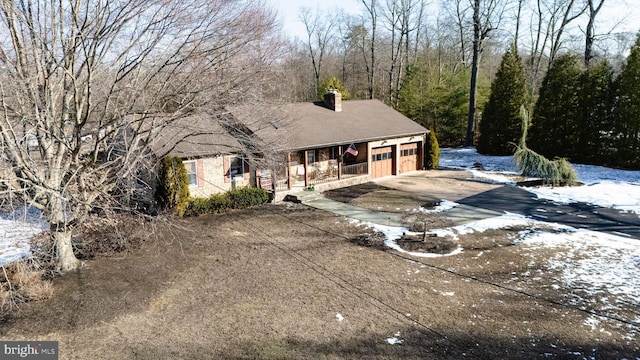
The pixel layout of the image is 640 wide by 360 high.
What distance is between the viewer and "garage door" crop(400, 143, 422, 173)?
2450 cm

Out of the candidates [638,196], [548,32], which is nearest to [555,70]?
[638,196]

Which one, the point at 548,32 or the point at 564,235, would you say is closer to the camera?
the point at 564,235

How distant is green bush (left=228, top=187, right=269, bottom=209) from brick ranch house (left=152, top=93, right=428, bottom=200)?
649 mm

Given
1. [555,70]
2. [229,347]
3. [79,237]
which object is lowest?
[229,347]

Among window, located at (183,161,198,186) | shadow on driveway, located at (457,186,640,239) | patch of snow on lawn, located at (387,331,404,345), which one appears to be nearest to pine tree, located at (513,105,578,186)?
shadow on driveway, located at (457,186,640,239)

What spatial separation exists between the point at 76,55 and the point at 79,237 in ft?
19.6

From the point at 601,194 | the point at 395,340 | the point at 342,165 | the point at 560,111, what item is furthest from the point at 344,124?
the point at 395,340

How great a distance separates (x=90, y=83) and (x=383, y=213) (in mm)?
11445

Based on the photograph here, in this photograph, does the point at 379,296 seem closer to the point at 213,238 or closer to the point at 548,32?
the point at 213,238

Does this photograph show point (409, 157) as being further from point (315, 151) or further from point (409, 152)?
point (315, 151)

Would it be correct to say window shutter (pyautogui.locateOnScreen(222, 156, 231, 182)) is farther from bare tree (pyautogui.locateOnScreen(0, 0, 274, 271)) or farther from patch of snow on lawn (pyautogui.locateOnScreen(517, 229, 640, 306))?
patch of snow on lawn (pyautogui.locateOnScreen(517, 229, 640, 306))

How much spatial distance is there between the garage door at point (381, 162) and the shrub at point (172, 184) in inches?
438

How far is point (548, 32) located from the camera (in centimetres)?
3925

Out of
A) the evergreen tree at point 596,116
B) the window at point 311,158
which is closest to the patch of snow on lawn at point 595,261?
the window at point 311,158
